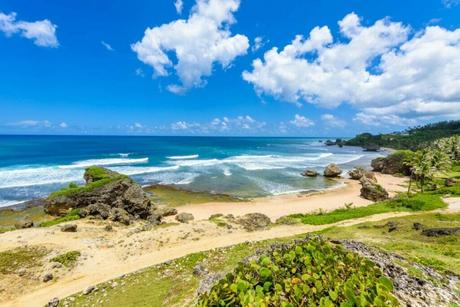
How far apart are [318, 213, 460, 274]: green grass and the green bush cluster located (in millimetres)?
5612

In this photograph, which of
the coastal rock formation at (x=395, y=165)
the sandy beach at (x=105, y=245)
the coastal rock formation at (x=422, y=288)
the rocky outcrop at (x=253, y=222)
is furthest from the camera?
the coastal rock formation at (x=395, y=165)

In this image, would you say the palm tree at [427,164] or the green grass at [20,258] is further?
the palm tree at [427,164]

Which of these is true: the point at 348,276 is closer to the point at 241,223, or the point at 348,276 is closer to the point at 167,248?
the point at 167,248

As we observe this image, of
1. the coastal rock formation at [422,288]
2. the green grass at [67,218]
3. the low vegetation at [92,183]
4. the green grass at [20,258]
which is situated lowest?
the green grass at [67,218]

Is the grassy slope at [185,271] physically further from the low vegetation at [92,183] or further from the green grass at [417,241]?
the low vegetation at [92,183]

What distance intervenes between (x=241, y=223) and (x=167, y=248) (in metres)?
7.72

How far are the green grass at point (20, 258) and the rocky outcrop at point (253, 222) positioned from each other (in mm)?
13177

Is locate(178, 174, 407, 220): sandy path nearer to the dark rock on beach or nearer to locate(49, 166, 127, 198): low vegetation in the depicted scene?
locate(49, 166, 127, 198): low vegetation

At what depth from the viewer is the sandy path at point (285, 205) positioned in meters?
29.4

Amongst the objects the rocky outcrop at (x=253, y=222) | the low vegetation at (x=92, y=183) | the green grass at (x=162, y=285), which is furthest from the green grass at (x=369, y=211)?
the low vegetation at (x=92, y=183)

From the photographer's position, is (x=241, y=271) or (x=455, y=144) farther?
(x=455, y=144)

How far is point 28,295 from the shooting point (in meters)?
11.8

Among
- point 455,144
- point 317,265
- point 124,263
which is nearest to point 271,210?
point 124,263

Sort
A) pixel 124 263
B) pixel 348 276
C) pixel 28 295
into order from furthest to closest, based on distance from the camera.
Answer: pixel 124 263
pixel 28 295
pixel 348 276
